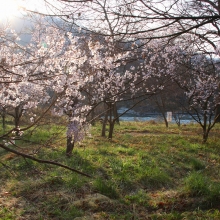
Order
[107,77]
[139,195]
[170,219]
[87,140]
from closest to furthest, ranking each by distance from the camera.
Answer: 1. [170,219]
2. [139,195]
3. [87,140]
4. [107,77]

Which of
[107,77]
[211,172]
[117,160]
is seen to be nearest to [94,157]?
[117,160]

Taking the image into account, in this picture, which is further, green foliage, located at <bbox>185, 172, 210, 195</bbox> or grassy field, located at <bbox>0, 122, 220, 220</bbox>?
green foliage, located at <bbox>185, 172, 210, 195</bbox>

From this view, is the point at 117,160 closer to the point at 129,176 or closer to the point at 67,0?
the point at 129,176

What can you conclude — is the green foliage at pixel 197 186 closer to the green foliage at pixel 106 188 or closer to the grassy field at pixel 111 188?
the grassy field at pixel 111 188

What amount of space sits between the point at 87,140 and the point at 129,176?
4.06 metres

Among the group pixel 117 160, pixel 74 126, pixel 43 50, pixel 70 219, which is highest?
pixel 43 50

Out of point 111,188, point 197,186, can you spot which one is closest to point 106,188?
point 111,188

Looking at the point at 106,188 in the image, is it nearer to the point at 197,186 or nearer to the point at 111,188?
the point at 111,188

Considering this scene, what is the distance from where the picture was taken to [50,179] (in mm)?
5215

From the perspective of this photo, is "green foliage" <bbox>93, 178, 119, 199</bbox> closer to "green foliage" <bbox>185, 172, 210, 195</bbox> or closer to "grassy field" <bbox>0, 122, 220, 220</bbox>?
"grassy field" <bbox>0, 122, 220, 220</bbox>

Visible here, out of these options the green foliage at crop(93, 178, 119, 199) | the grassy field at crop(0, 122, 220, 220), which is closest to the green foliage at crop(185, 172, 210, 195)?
the grassy field at crop(0, 122, 220, 220)

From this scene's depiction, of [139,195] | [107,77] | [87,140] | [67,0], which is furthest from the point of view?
[107,77]

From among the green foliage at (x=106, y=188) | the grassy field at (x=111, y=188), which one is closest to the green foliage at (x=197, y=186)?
the grassy field at (x=111, y=188)

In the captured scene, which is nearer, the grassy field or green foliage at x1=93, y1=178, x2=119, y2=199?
the grassy field
